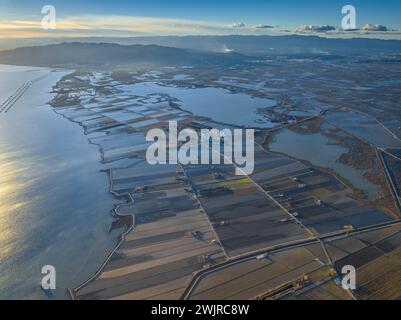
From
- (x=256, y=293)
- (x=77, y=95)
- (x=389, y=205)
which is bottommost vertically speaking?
(x=256, y=293)

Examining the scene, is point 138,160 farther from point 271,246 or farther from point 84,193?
point 271,246

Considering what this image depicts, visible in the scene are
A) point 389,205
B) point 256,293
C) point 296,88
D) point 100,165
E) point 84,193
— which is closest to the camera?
point 256,293

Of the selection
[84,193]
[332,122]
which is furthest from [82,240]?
[332,122]

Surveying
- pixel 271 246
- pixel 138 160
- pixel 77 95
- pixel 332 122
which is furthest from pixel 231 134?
pixel 77 95

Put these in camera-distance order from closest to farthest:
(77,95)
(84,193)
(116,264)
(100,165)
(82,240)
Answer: (116,264) < (82,240) < (84,193) < (100,165) < (77,95)

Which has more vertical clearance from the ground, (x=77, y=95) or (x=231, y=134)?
(x=77, y=95)

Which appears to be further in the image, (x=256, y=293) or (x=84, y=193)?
(x=84, y=193)

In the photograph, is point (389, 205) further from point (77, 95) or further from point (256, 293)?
point (77, 95)
